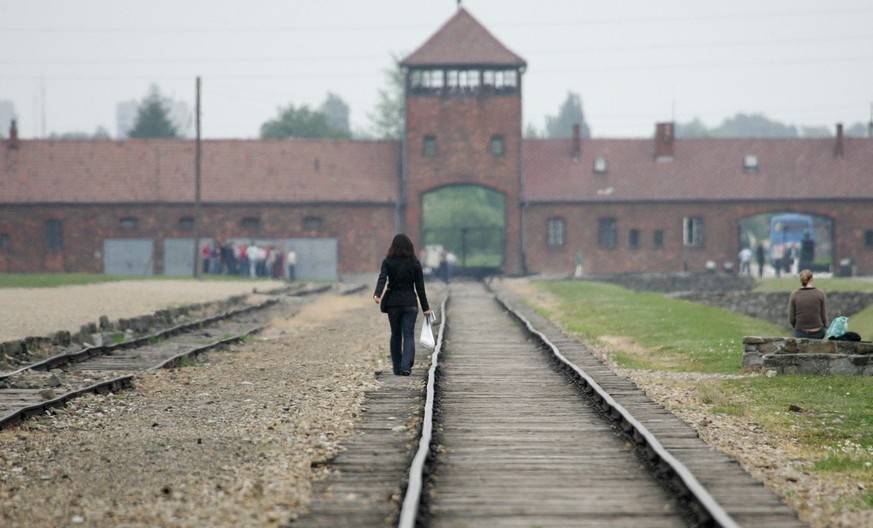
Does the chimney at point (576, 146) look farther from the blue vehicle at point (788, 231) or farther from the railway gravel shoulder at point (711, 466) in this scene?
the railway gravel shoulder at point (711, 466)

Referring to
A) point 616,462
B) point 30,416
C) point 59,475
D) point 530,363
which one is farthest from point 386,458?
point 530,363

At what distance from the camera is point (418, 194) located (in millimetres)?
56969

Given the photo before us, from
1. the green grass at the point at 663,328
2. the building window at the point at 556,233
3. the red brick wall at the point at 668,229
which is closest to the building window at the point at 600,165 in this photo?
the red brick wall at the point at 668,229

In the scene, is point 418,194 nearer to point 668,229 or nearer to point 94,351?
point 668,229

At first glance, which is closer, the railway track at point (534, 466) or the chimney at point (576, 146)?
the railway track at point (534, 466)

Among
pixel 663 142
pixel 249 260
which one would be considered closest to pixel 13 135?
pixel 249 260

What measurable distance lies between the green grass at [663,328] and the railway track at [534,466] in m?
4.30

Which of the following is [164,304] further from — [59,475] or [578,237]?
[578,237]

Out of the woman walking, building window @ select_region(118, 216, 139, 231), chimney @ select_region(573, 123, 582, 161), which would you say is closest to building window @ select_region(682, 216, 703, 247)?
chimney @ select_region(573, 123, 582, 161)

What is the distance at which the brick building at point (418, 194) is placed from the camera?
56.9 m

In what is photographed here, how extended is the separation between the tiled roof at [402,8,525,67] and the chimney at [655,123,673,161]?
1008 cm

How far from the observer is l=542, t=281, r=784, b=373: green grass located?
19.1 meters

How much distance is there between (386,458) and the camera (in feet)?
32.3

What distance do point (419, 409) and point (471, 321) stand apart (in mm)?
14337
